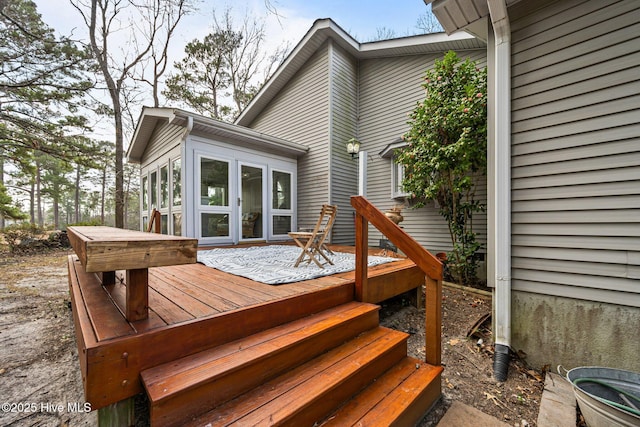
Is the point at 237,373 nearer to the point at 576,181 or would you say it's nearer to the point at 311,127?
the point at 576,181

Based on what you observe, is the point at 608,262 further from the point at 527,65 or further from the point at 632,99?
the point at 527,65

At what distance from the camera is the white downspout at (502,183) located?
7.77 ft

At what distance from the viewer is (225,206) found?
5.54 metres

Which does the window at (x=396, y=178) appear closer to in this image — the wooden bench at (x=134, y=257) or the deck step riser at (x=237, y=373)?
the deck step riser at (x=237, y=373)

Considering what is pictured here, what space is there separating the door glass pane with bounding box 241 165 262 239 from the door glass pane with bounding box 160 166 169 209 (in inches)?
66.2

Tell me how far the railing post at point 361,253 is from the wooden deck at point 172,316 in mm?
86

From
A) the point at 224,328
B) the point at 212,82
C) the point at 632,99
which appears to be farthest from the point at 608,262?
the point at 212,82

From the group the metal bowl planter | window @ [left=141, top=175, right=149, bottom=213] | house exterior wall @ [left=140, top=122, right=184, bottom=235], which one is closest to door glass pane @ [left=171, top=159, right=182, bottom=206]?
house exterior wall @ [left=140, top=122, right=184, bottom=235]

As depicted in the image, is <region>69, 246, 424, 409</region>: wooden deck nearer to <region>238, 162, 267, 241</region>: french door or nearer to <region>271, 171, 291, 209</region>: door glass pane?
<region>238, 162, 267, 241</region>: french door

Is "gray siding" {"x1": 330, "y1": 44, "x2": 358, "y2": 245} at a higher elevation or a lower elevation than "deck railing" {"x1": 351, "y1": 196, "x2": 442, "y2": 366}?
higher

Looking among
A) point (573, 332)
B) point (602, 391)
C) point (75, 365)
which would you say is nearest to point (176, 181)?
point (75, 365)

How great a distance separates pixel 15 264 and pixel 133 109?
7188 mm

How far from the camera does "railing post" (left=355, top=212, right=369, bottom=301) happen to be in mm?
2172

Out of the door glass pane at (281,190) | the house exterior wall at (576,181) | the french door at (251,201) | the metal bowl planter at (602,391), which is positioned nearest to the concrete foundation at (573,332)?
the house exterior wall at (576,181)
